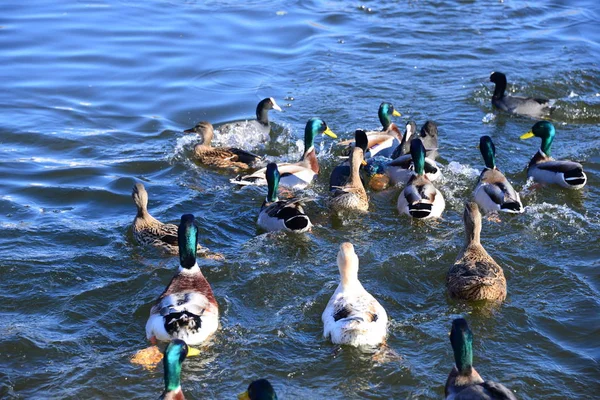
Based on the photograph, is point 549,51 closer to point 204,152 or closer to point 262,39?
point 262,39

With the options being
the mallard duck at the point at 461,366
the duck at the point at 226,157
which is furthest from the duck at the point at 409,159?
the mallard duck at the point at 461,366

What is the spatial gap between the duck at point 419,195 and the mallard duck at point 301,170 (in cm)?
137

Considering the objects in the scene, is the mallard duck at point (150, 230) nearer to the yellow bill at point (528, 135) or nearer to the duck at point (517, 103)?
the yellow bill at point (528, 135)

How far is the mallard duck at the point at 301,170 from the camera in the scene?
11.1 metres

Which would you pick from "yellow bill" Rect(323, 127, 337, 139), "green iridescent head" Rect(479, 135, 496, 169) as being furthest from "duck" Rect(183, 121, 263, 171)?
"green iridescent head" Rect(479, 135, 496, 169)

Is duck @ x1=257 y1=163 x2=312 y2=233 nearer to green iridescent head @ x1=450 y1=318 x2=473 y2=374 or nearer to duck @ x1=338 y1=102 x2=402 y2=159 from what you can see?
duck @ x1=338 y1=102 x2=402 y2=159

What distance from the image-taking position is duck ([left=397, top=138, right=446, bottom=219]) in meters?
9.93

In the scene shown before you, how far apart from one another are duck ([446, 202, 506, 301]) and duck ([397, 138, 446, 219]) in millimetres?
1249

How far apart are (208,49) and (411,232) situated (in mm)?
7748

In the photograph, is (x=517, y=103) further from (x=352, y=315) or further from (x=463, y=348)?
(x=463, y=348)

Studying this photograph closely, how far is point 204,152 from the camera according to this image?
12055mm

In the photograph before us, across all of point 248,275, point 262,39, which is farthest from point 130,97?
point 248,275

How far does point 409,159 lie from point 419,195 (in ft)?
4.03

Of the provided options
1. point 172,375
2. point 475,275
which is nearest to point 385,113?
point 475,275
